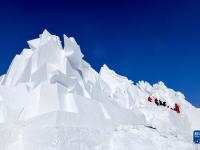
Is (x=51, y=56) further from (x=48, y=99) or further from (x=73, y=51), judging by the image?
(x=48, y=99)

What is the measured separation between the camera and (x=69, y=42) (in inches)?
1084

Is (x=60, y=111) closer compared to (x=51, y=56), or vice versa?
(x=60, y=111)

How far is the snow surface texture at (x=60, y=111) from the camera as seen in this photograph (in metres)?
20.8

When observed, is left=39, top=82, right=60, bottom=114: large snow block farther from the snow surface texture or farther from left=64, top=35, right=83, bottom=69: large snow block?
left=64, top=35, right=83, bottom=69: large snow block

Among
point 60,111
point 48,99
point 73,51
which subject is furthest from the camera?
point 73,51

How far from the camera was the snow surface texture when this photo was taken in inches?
819

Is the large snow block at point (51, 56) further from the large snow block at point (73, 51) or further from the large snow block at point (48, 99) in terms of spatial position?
the large snow block at point (48, 99)

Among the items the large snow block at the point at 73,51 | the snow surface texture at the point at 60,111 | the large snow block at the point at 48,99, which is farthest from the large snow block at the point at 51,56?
the large snow block at the point at 48,99

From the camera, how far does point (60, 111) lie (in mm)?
20922

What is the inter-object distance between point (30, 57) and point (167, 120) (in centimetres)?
2276

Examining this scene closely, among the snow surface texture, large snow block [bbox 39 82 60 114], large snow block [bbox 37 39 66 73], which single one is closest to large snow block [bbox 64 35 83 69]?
the snow surface texture

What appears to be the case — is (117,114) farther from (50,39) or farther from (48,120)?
(50,39)

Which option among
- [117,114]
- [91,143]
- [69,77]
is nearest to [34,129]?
[91,143]

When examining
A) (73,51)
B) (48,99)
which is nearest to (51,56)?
(73,51)
